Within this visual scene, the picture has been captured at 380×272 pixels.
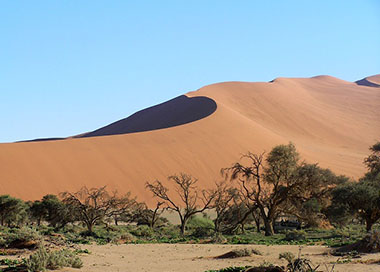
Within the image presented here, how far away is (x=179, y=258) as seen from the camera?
53.7ft

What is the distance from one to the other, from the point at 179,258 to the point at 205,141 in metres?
43.6

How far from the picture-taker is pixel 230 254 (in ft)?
51.8

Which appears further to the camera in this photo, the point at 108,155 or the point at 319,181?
the point at 108,155

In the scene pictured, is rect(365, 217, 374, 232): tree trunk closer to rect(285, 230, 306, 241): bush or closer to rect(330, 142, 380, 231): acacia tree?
rect(330, 142, 380, 231): acacia tree

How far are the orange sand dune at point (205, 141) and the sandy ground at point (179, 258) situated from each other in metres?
25.4

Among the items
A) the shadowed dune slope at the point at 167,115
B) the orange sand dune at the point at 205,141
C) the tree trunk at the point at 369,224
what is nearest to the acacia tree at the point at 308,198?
the tree trunk at the point at 369,224

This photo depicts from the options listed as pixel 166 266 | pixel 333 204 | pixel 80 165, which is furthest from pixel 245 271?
pixel 80 165

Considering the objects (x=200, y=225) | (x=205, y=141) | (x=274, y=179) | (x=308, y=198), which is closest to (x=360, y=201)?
(x=308, y=198)

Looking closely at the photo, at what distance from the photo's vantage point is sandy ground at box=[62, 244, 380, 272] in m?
13.8

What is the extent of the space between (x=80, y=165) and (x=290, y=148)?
26768 mm

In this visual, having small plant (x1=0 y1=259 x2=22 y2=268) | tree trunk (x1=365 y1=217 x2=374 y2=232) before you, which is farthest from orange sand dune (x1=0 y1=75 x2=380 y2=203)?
small plant (x1=0 y1=259 x2=22 y2=268)

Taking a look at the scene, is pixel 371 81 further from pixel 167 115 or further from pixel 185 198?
pixel 185 198

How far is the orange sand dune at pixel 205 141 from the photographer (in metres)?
47.2

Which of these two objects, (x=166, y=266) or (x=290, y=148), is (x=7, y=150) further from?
(x=166, y=266)
